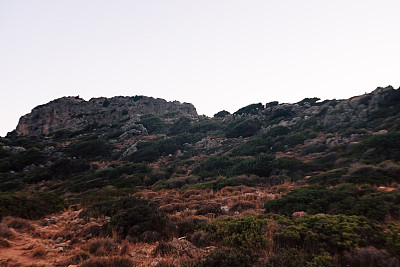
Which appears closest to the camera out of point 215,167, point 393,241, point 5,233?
point 393,241

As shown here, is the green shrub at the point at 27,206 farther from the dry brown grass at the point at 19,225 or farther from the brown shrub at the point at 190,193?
the brown shrub at the point at 190,193

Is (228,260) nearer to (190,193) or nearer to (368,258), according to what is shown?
(368,258)

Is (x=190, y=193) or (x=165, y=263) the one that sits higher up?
(x=165, y=263)

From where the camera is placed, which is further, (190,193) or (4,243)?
(190,193)

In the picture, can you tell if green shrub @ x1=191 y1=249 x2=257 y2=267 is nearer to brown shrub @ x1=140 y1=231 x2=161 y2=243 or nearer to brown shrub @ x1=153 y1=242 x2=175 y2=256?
brown shrub @ x1=153 y1=242 x2=175 y2=256

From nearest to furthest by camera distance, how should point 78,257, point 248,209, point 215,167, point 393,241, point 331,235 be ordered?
1. point 393,241
2. point 331,235
3. point 78,257
4. point 248,209
5. point 215,167

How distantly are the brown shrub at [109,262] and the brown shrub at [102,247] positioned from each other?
0.74 meters

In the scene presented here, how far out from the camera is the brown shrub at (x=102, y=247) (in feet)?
19.9

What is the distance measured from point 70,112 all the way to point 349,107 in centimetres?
8427

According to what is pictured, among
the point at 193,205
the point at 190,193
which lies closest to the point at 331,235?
the point at 193,205

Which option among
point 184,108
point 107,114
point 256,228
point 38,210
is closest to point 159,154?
point 38,210

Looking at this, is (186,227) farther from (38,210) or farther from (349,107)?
(349,107)

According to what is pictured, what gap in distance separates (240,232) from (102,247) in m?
4.58

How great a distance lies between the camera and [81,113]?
2847 inches
